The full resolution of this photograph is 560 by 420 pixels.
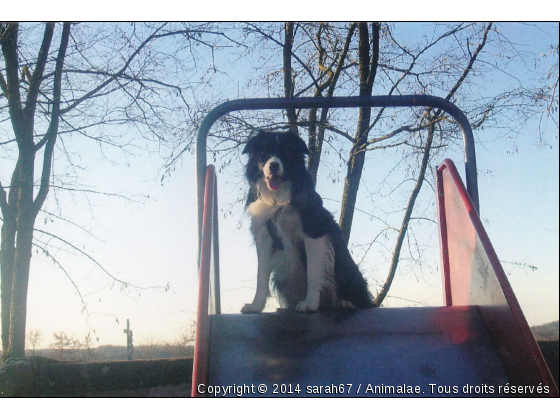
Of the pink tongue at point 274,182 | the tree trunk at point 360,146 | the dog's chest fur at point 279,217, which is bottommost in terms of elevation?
the dog's chest fur at point 279,217

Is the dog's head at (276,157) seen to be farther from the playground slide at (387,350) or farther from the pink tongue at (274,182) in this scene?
the playground slide at (387,350)

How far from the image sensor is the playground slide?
211cm

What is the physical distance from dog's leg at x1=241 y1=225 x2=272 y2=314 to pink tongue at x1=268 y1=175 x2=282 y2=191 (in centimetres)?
25

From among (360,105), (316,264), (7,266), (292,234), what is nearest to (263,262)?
→ (292,234)

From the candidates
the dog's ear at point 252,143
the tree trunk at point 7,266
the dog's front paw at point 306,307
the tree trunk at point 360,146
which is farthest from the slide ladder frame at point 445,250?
the tree trunk at point 7,266

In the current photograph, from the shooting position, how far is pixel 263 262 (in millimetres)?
3332

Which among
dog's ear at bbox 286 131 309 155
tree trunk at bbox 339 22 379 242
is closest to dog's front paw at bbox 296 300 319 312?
dog's ear at bbox 286 131 309 155

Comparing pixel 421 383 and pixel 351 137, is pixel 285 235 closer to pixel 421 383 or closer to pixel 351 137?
pixel 421 383

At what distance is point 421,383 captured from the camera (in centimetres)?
215

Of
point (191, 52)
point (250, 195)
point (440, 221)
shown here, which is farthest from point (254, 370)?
point (191, 52)

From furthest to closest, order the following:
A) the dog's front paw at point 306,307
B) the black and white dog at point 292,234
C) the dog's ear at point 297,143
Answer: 1. the dog's ear at point 297,143
2. the black and white dog at point 292,234
3. the dog's front paw at point 306,307

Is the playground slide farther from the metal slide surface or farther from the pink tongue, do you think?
the pink tongue

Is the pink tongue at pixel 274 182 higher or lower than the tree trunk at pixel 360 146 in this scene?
lower

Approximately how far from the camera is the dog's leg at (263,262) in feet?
10.7
